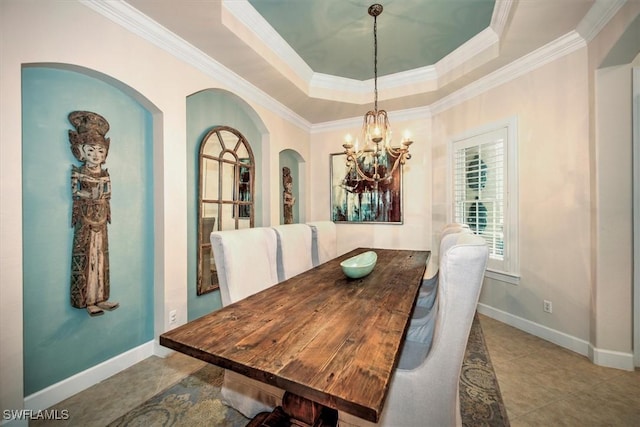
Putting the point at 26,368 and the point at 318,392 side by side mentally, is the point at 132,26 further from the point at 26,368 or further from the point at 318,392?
the point at 318,392

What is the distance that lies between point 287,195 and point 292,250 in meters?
1.88

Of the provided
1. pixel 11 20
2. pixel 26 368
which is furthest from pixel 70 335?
pixel 11 20

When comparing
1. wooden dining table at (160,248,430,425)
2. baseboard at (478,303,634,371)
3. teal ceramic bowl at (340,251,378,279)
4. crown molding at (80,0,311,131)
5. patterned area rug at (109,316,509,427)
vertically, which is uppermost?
crown molding at (80,0,311,131)

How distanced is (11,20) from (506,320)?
4.61 meters

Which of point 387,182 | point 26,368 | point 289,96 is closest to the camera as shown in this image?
point 26,368

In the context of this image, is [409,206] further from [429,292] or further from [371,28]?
[371,28]

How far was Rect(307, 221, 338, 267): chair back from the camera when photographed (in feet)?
8.65

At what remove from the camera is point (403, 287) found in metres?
1.58

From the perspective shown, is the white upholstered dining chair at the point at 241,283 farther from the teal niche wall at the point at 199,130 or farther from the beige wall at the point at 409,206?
the beige wall at the point at 409,206

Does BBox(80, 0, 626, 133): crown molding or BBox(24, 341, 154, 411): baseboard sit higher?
BBox(80, 0, 626, 133): crown molding

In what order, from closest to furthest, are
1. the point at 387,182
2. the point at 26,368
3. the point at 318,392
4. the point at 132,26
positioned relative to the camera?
1. the point at 318,392
2. the point at 26,368
3. the point at 132,26
4. the point at 387,182

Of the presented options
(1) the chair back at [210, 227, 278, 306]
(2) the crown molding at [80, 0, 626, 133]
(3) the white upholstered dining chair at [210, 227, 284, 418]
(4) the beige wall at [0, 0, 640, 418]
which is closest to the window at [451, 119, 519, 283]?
(4) the beige wall at [0, 0, 640, 418]

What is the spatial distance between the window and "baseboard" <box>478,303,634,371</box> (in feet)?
1.38

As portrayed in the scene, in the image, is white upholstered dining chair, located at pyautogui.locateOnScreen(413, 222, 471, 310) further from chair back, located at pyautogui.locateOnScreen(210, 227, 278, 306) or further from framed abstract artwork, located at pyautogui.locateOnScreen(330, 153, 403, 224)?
framed abstract artwork, located at pyautogui.locateOnScreen(330, 153, 403, 224)
